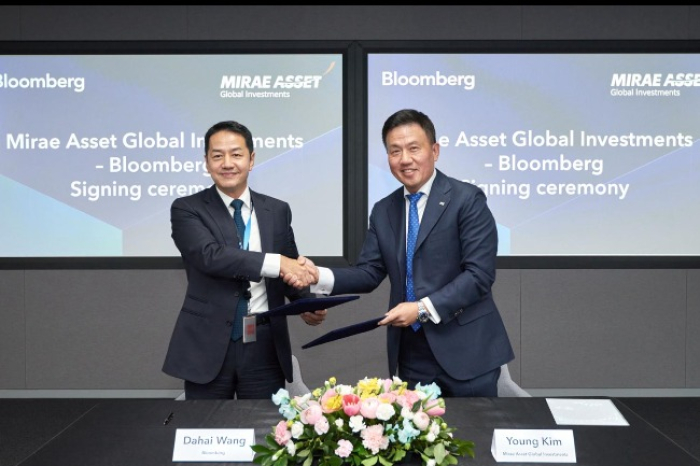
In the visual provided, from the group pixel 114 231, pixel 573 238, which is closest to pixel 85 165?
pixel 114 231

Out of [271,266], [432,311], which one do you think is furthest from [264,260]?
[432,311]

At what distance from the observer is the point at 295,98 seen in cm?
555

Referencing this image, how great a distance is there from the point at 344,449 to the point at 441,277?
1.27 meters

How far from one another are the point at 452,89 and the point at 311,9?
1185 mm

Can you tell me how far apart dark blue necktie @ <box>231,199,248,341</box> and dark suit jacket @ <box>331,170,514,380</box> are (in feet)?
1.89

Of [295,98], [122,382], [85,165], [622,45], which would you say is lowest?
[122,382]

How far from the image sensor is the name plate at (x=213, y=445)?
194cm

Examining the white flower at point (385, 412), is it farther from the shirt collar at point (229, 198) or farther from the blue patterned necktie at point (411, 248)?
the shirt collar at point (229, 198)

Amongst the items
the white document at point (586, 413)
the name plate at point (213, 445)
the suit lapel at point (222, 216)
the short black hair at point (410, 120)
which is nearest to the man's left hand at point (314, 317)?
the suit lapel at point (222, 216)

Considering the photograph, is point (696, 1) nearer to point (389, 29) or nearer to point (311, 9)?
point (389, 29)

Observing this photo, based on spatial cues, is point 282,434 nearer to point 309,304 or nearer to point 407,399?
point 407,399

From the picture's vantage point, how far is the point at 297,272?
304cm

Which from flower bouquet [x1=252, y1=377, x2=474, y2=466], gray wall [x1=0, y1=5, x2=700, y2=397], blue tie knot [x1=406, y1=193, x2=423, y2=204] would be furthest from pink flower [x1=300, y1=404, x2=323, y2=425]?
gray wall [x1=0, y1=5, x2=700, y2=397]

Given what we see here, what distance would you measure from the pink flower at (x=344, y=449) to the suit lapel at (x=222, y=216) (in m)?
1.46
